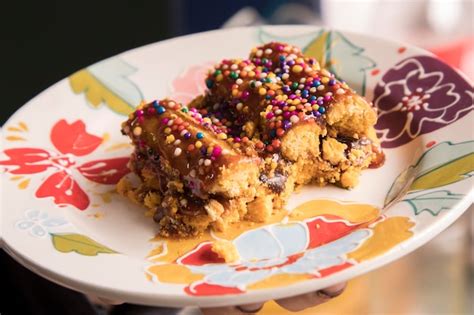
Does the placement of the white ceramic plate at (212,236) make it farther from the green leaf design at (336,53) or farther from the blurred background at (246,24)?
the blurred background at (246,24)

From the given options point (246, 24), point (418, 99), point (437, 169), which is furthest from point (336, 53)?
point (246, 24)

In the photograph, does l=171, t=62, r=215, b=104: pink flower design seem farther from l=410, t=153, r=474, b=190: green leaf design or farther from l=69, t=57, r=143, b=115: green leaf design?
l=410, t=153, r=474, b=190: green leaf design

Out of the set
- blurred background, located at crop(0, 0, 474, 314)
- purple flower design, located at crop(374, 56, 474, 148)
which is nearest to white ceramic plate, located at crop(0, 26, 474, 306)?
purple flower design, located at crop(374, 56, 474, 148)

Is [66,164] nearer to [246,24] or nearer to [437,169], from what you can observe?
[437,169]

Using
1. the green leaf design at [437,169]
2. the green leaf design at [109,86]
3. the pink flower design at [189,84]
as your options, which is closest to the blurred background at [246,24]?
the green leaf design at [437,169]

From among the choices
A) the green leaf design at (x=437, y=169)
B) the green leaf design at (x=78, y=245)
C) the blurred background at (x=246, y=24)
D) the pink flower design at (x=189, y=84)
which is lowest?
the blurred background at (x=246, y=24)

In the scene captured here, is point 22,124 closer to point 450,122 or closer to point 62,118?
point 62,118
